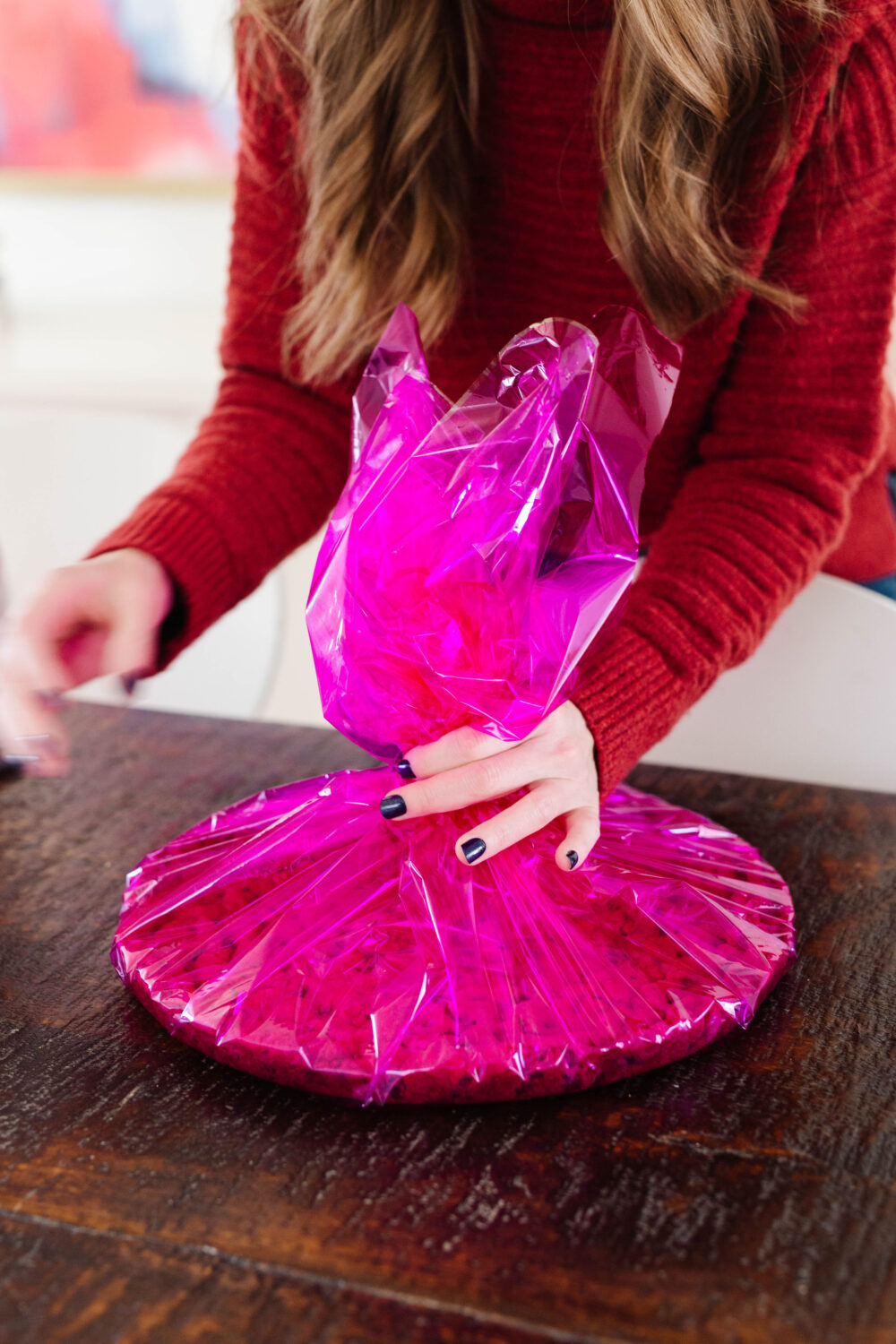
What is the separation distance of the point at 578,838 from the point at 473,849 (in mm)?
60

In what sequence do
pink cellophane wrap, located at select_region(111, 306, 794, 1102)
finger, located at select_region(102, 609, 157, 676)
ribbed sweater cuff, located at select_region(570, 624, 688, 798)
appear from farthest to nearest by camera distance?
finger, located at select_region(102, 609, 157, 676)
ribbed sweater cuff, located at select_region(570, 624, 688, 798)
pink cellophane wrap, located at select_region(111, 306, 794, 1102)

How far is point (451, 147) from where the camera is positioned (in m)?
0.79

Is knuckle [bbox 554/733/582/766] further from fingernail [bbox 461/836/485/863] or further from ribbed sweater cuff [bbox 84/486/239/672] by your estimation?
ribbed sweater cuff [bbox 84/486/239/672]

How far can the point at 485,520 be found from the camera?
54cm

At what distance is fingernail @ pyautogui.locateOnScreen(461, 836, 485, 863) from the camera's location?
1.71 feet

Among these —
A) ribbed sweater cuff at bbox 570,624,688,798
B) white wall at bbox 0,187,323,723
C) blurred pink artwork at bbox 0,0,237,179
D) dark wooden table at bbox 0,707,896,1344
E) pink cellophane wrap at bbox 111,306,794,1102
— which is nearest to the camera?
dark wooden table at bbox 0,707,896,1344

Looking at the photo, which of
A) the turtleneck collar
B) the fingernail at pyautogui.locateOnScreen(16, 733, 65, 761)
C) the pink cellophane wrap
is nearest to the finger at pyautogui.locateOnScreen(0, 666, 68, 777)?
the fingernail at pyautogui.locateOnScreen(16, 733, 65, 761)

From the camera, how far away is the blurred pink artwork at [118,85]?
2.16 meters

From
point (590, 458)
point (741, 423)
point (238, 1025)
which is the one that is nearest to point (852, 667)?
point (741, 423)

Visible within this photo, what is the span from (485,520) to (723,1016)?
25cm

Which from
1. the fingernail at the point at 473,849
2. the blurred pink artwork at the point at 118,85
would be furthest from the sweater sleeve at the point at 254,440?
the blurred pink artwork at the point at 118,85

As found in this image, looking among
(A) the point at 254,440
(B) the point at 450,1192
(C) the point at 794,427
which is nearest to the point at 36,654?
(A) the point at 254,440

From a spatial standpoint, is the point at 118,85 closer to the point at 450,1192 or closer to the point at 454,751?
the point at 454,751

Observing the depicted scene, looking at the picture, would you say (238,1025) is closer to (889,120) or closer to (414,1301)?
(414,1301)
